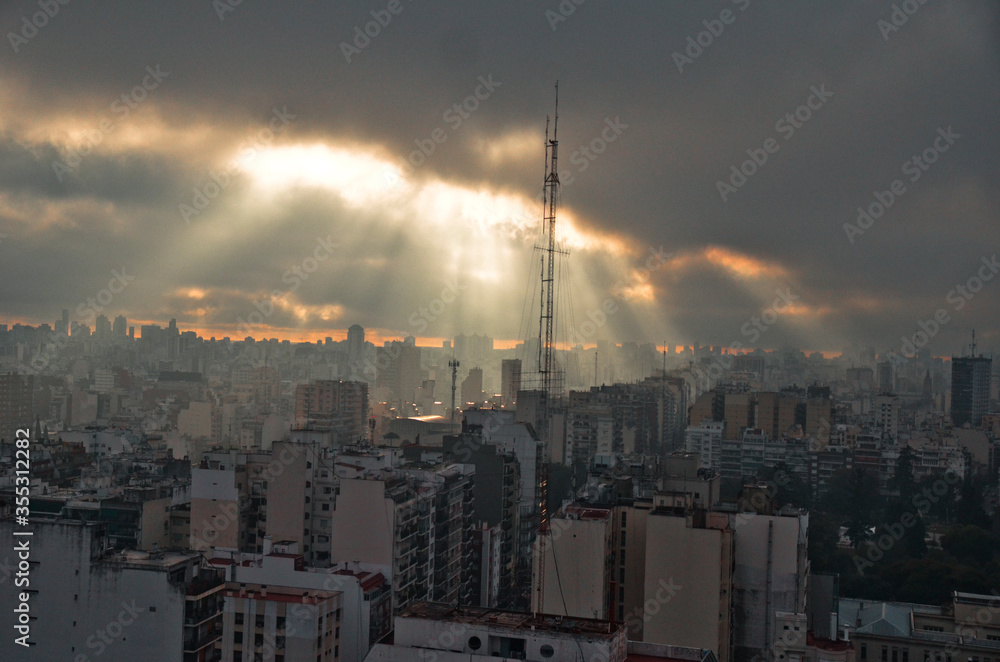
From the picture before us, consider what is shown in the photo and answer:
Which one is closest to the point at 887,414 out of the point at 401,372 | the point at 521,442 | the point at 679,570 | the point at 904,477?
the point at 904,477

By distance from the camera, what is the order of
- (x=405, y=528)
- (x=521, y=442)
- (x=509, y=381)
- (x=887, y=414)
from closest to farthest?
(x=405, y=528), (x=521, y=442), (x=887, y=414), (x=509, y=381)

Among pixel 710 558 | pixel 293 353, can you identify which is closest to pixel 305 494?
pixel 710 558

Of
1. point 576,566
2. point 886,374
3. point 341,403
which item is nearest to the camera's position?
point 576,566

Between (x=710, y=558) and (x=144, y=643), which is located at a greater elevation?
(x=710, y=558)

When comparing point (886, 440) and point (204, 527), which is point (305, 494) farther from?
point (886, 440)

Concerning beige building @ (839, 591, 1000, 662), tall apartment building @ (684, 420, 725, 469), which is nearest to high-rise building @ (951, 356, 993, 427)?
tall apartment building @ (684, 420, 725, 469)

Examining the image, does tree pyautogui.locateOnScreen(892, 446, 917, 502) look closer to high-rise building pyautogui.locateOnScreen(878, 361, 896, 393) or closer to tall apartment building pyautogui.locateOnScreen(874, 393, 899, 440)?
tall apartment building pyautogui.locateOnScreen(874, 393, 899, 440)

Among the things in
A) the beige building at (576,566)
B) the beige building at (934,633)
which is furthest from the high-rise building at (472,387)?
the beige building at (576,566)

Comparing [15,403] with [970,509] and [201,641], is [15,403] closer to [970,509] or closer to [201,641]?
[201,641]
